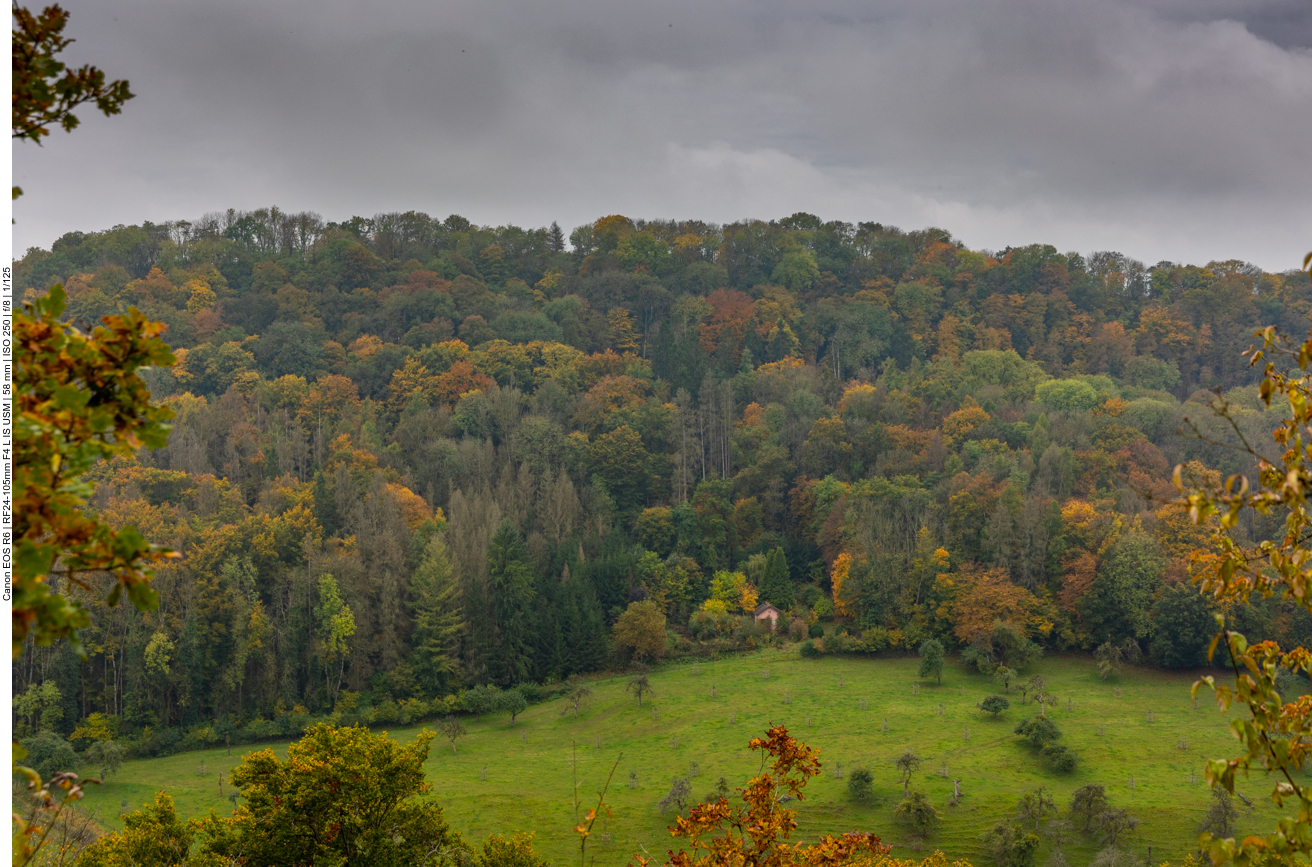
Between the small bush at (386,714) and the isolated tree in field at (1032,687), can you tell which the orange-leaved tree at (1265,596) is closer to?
the isolated tree in field at (1032,687)

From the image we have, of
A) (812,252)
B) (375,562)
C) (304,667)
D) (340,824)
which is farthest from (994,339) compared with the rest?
(340,824)

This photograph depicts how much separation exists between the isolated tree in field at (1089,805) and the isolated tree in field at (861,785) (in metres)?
4.99

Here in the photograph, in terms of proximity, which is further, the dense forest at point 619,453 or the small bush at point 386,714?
the dense forest at point 619,453

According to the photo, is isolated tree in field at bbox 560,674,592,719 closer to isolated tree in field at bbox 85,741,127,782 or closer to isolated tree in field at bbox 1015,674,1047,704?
isolated tree in field at bbox 85,741,127,782

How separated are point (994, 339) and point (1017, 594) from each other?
34.8 meters

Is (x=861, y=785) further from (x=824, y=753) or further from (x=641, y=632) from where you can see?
(x=641, y=632)

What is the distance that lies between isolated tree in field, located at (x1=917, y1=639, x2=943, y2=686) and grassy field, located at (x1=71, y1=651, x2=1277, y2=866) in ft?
1.92

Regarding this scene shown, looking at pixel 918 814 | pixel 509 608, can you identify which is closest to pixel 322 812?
pixel 918 814

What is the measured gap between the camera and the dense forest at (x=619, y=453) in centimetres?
3612

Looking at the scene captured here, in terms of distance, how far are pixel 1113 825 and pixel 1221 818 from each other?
243 cm

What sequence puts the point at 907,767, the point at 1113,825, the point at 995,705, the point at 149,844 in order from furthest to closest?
the point at 995,705 < the point at 907,767 < the point at 1113,825 < the point at 149,844

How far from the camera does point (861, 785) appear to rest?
23.7 metres

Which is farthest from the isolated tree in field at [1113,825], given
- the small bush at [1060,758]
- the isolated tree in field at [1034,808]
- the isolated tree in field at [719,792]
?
the isolated tree in field at [719,792]

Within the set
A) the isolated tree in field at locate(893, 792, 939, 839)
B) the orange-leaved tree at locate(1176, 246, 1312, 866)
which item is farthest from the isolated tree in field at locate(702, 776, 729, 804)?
the orange-leaved tree at locate(1176, 246, 1312, 866)
